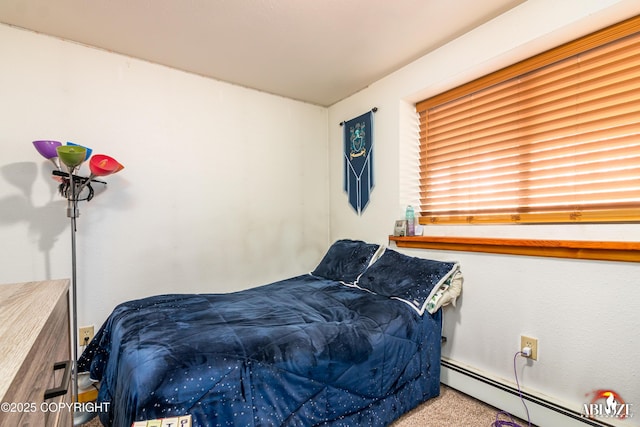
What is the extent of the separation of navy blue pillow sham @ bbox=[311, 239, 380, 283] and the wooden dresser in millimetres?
1752

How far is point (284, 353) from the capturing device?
1.29m

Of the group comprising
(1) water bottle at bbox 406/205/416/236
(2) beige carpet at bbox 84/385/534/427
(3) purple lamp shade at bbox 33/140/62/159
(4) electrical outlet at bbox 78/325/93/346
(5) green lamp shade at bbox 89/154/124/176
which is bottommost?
(2) beige carpet at bbox 84/385/534/427

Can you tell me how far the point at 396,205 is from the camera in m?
2.52

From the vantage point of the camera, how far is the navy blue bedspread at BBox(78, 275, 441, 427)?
1.11m

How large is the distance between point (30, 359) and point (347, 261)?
2.03m

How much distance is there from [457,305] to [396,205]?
0.90m

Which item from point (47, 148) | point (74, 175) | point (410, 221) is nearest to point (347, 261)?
point (410, 221)

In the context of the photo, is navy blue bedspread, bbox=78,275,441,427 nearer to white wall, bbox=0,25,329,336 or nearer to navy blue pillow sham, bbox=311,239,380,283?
navy blue pillow sham, bbox=311,239,380,283

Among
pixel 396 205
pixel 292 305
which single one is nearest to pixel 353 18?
pixel 396 205

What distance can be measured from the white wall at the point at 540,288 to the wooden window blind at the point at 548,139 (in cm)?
9

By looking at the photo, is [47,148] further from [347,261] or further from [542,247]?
[542,247]

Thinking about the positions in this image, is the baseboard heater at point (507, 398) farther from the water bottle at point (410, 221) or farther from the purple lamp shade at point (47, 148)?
the purple lamp shade at point (47, 148)

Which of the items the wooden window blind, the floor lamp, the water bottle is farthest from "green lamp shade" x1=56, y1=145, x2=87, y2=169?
the wooden window blind

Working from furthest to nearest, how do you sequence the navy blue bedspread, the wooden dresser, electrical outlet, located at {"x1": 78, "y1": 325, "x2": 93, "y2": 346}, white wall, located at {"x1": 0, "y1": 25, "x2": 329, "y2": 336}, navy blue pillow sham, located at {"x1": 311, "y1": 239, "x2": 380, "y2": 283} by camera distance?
navy blue pillow sham, located at {"x1": 311, "y1": 239, "x2": 380, "y2": 283} → electrical outlet, located at {"x1": 78, "y1": 325, "x2": 93, "y2": 346} → white wall, located at {"x1": 0, "y1": 25, "x2": 329, "y2": 336} → the navy blue bedspread → the wooden dresser
